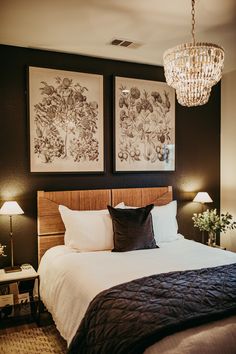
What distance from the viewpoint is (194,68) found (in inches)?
91.8

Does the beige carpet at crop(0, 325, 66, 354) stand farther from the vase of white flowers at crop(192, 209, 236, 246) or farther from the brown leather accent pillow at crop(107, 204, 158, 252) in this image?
the vase of white flowers at crop(192, 209, 236, 246)

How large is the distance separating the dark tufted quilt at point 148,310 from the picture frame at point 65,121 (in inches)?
74.2

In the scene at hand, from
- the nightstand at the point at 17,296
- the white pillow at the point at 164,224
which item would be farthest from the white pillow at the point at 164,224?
the nightstand at the point at 17,296

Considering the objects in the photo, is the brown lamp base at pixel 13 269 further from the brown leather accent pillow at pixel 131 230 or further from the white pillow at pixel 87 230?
the brown leather accent pillow at pixel 131 230

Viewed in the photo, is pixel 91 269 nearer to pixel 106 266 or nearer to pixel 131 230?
pixel 106 266

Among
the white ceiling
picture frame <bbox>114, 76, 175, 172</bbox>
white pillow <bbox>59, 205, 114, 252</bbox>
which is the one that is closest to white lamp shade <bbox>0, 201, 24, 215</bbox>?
white pillow <bbox>59, 205, 114, 252</bbox>

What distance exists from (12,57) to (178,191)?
8.69 feet

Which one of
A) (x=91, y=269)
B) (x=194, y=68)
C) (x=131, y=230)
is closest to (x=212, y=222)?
(x=131, y=230)

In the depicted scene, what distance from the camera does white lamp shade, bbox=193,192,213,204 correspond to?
427 centimetres

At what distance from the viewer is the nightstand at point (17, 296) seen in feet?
10.1

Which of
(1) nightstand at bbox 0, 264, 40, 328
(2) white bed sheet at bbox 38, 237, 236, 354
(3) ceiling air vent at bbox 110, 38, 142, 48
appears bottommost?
(1) nightstand at bbox 0, 264, 40, 328

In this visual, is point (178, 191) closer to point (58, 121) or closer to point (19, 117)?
point (58, 121)

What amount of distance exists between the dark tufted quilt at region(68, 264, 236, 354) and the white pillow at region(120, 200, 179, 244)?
1247 mm

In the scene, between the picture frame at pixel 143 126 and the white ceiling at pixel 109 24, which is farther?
Result: the picture frame at pixel 143 126
